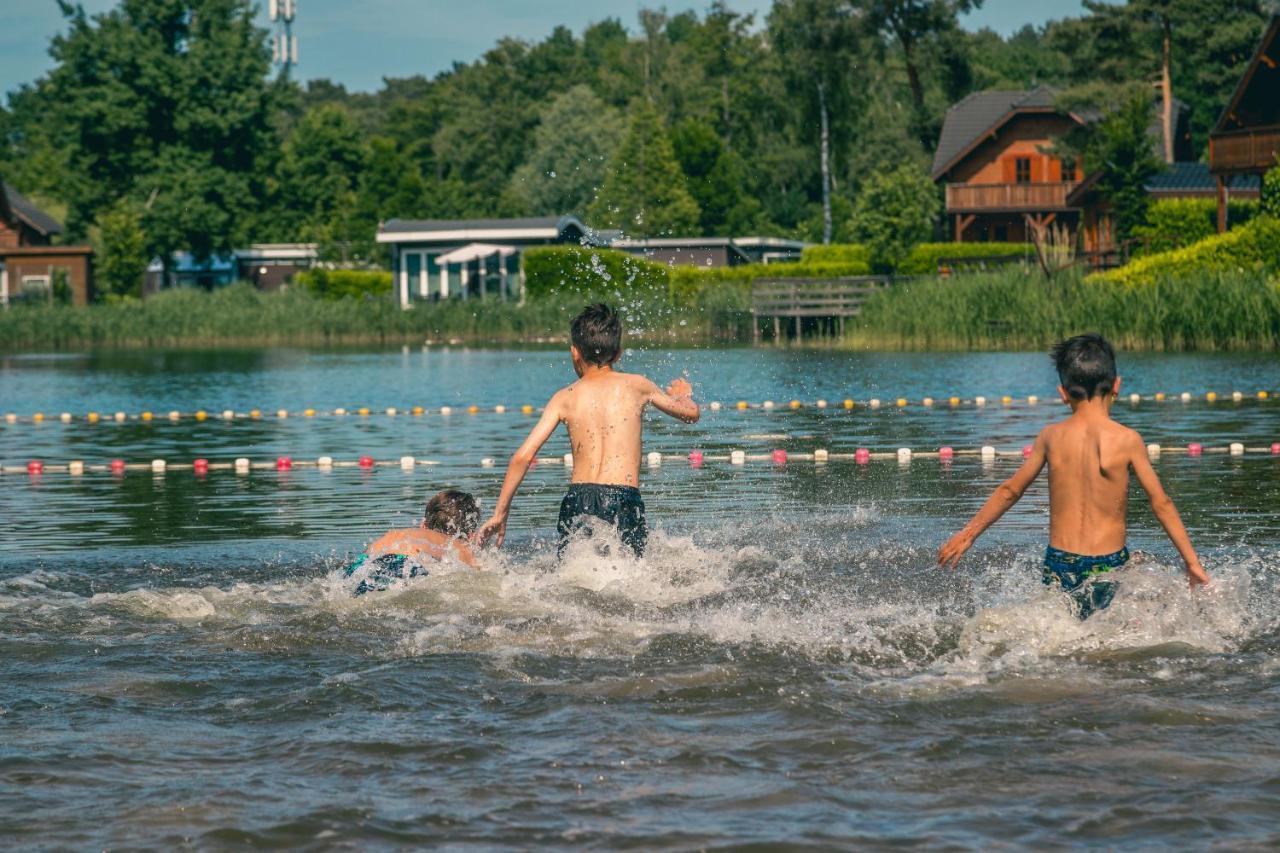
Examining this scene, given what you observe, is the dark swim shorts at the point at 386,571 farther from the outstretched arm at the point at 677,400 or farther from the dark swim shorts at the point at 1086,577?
the dark swim shorts at the point at 1086,577

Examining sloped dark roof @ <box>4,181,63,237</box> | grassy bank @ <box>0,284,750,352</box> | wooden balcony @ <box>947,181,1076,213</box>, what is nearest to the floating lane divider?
grassy bank @ <box>0,284,750,352</box>

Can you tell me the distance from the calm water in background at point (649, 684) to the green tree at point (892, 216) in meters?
49.4

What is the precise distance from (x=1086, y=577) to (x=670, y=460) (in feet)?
40.5

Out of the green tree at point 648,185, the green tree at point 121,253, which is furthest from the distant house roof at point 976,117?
the green tree at point 121,253

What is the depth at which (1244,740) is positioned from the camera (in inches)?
295

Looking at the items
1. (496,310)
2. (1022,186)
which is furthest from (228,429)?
(1022,186)

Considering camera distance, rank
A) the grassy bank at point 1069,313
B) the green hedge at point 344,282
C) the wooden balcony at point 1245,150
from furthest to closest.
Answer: the green hedge at point 344,282, the wooden balcony at point 1245,150, the grassy bank at point 1069,313

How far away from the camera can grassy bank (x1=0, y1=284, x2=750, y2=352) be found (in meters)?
61.8

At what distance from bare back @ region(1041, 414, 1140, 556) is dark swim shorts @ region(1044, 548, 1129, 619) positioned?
1.5 inches

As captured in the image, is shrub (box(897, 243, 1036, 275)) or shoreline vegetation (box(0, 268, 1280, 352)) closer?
shoreline vegetation (box(0, 268, 1280, 352))

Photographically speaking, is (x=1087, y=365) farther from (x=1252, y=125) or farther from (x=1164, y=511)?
(x=1252, y=125)

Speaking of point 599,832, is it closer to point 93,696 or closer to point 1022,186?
point 93,696

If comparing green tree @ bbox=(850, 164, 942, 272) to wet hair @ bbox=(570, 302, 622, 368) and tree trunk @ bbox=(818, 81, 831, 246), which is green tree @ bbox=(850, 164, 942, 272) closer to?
tree trunk @ bbox=(818, 81, 831, 246)

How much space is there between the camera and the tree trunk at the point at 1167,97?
73.8 meters
